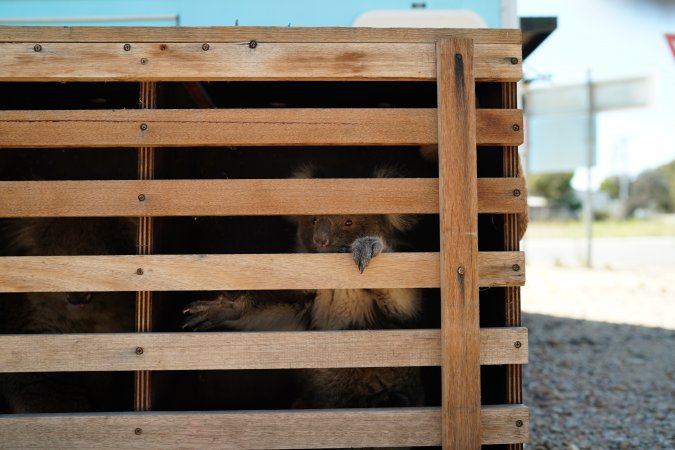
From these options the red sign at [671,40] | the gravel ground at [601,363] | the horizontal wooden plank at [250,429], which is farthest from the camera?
the red sign at [671,40]

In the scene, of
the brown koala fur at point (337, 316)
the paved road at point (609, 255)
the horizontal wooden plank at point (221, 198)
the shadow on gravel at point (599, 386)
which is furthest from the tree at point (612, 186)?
the horizontal wooden plank at point (221, 198)

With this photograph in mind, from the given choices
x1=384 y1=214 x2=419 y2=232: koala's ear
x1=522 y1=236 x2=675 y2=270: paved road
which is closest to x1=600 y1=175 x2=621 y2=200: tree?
x1=522 y1=236 x2=675 y2=270: paved road

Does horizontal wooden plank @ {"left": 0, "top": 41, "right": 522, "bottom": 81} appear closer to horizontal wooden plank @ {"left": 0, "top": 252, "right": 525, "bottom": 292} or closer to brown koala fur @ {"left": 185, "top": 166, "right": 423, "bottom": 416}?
horizontal wooden plank @ {"left": 0, "top": 252, "right": 525, "bottom": 292}

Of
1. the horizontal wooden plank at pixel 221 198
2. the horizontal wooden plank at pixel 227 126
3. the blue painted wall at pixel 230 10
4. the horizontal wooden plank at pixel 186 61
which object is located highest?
the blue painted wall at pixel 230 10

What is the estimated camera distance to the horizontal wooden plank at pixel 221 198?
2.88m

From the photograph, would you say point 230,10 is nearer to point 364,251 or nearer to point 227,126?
point 227,126

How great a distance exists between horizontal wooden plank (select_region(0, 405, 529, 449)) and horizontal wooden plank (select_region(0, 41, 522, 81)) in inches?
63.4

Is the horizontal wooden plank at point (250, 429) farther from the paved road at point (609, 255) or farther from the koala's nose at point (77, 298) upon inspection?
the paved road at point (609, 255)

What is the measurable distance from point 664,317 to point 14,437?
30.9 ft

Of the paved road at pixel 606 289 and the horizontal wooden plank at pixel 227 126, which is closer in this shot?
the horizontal wooden plank at pixel 227 126

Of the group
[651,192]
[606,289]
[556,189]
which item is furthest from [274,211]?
[651,192]

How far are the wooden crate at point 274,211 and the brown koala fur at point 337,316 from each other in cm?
95

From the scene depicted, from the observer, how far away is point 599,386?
632cm

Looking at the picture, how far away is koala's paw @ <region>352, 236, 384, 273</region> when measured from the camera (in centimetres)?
286
